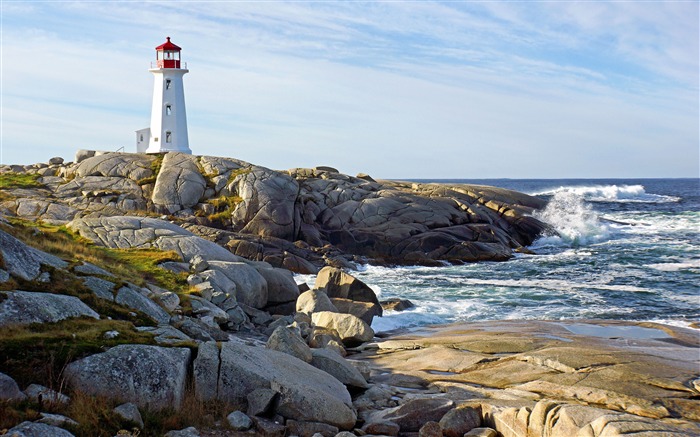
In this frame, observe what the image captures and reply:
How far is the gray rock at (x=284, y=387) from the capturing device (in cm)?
1189

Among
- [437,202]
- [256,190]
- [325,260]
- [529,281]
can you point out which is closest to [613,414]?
[529,281]

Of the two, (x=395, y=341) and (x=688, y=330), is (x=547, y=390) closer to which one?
(x=395, y=341)

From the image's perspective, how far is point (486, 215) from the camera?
54.3m

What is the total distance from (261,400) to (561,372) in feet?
25.2

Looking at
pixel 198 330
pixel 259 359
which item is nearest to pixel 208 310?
pixel 198 330

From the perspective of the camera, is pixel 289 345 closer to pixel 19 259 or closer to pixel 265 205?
pixel 19 259

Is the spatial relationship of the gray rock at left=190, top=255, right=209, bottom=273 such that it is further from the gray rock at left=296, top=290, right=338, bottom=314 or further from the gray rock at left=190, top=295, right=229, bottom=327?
the gray rock at left=296, top=290, right=338, bottom=314

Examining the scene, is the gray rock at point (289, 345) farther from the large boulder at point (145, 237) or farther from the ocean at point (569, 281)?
the large boulder at point (145, 237)

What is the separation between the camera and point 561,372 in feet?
51.1

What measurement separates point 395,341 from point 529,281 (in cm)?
1934

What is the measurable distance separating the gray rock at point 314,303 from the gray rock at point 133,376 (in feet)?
40.7

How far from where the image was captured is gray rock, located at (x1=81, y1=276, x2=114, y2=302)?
638 inches

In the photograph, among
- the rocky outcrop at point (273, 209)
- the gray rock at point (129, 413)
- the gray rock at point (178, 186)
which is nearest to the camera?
the gray rock at point (129, 413)

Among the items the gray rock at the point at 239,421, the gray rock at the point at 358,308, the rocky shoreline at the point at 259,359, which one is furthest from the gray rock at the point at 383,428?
the gray rock at the point at 358,308
